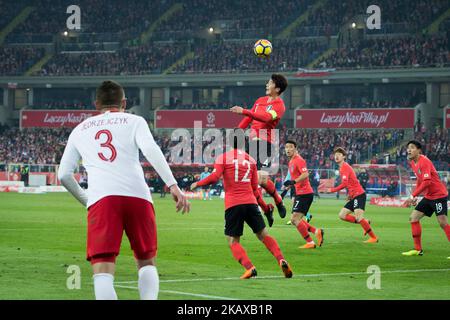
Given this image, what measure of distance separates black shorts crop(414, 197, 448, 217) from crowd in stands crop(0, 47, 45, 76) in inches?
2663

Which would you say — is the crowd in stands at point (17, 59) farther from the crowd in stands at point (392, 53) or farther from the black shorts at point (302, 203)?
the black shorts at point (302, 203)

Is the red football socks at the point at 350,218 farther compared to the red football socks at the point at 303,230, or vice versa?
the red football socks at the point at 350,218

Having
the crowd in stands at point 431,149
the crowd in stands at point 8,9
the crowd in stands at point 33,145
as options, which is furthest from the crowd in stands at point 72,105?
the crowd in stands at point 431,149

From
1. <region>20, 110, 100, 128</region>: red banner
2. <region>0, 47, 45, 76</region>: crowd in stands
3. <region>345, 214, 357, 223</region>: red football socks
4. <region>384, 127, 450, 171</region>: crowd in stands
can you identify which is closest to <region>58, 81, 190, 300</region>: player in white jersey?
<region>345, 214, 357, 223</region>: red football socks

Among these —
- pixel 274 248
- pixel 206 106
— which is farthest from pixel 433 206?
pixel 206 106

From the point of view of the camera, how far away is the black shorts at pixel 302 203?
21.5 meters

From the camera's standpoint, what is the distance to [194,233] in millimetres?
25641

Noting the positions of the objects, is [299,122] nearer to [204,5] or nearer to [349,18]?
[349,18]

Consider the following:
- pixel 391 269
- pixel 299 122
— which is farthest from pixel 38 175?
pixel 391 269

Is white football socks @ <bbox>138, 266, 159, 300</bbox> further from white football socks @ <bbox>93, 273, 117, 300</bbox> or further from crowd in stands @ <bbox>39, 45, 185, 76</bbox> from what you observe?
crowd in stands @ <bbox>39, 45, 185, 76</bbox>

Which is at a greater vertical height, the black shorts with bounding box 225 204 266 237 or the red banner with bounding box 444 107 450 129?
the red banner with bounding box 444 107 450 129

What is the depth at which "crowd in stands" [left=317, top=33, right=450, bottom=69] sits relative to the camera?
66.9m

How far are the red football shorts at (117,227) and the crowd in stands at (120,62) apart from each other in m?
70.0

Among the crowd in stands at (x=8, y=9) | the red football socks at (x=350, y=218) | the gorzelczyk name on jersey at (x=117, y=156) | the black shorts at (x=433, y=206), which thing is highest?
the crowd in stands at (x=8, y=9)
